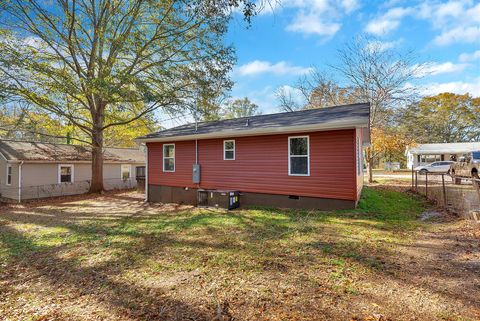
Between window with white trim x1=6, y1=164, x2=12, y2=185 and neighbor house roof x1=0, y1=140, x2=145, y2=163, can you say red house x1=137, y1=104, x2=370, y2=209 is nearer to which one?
neighbor house roof x1=0, y1=140, x2=145, y2=163

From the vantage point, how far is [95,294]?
347 cm

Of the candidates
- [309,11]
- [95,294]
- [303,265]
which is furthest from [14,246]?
[309,11]

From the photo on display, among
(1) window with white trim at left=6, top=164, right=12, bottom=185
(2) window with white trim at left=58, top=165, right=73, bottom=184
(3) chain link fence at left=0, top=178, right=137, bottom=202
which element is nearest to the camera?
(3) chain link fence at left=0, top=178, right=137, bottom=202

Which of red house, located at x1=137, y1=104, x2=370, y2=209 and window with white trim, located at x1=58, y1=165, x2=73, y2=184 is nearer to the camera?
red house, located at x1=137, y1=104, x2=370, y2=209

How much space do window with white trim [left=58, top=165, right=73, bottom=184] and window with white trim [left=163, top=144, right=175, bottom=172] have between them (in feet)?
27.0

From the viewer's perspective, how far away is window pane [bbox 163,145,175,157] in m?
11.9

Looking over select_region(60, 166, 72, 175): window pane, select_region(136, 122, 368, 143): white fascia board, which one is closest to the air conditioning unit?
select_region(136, 122, 368, 143): white fascia board

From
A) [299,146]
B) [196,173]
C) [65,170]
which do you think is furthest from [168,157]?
[65,170]

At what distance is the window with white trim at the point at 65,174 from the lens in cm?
1547

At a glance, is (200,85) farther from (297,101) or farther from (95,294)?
(297,101)

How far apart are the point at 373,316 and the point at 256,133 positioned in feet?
23.3

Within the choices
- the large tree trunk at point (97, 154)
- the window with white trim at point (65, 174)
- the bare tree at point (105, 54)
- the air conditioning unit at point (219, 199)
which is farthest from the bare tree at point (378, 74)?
the window with white trim at point (65, 174)

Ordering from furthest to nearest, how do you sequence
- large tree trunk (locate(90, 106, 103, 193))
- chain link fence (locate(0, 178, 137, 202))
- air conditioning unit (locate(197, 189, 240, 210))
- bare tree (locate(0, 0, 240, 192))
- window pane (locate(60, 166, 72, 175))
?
window pane (locate(60, 166, 72, 175))
large tree trunk (locate(90, 106, 103, 193))
chain link fence (locate(0, 178, 137, 202))
bare tree (locate(0, 0, 240, 192))
air conditioning unit (locate(197, 189, 240, 210))

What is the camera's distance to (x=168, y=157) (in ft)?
39.7
